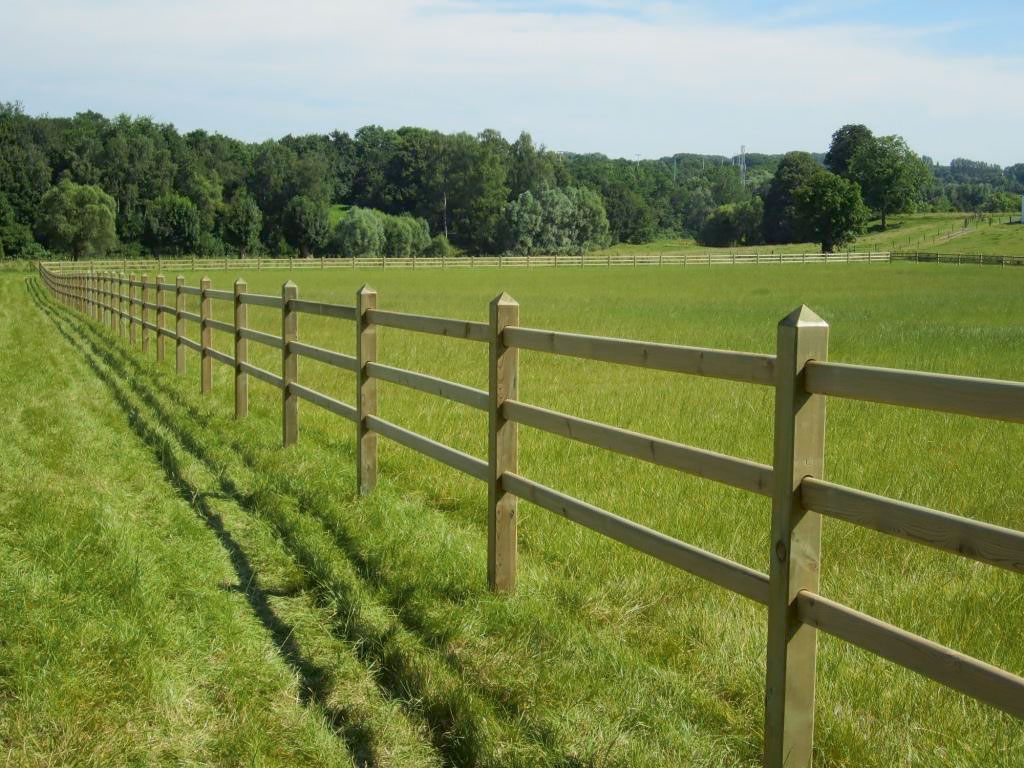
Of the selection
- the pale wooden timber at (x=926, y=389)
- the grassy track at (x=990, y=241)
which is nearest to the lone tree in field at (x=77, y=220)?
the grassy track at (x=990, y=241)

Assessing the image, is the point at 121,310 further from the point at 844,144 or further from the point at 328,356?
the point at 844,144

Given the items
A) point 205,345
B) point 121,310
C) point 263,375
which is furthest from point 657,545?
point 121,310

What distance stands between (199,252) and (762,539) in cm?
10786

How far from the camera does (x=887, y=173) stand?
114 m

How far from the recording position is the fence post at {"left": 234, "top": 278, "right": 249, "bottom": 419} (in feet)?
34.7

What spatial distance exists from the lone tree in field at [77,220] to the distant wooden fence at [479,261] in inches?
447

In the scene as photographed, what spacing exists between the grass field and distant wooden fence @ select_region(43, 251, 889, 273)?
947 centimetres

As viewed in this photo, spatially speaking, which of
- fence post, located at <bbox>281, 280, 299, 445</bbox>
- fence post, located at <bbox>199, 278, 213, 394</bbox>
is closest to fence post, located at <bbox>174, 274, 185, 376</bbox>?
fence post, located at <bbox>199, 278, 213, 394</bbox>

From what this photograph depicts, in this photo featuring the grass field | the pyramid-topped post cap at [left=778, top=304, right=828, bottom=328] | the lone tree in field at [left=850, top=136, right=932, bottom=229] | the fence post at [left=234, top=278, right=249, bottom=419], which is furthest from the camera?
the lone tree in field at [left=850, top=136, right=932, bottom=229]

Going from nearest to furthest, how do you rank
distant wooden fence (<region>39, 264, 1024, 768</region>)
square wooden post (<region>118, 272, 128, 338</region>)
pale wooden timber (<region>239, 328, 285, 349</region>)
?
distant wooden fence (<region>39, 264, 1024, 768</region>), pale wooden timber (<region>239, 328, 285, 349</region>), square wooden post (<region>118, 272, 128, 338</region>)

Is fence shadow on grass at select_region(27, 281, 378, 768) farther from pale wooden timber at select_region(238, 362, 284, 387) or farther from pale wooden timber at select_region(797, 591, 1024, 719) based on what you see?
pale wooden timber at select_region(797, 591, 1024, 719)

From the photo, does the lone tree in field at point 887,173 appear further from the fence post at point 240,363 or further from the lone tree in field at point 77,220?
the fence post at point 240,363

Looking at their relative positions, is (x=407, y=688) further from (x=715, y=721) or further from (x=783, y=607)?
(x=783, y=607)

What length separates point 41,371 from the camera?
1418cm
